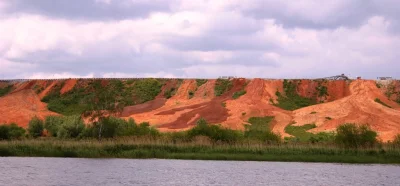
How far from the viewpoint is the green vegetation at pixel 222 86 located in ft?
397

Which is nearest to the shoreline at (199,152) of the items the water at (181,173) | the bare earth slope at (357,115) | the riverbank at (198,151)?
the riverbank at (198,151)

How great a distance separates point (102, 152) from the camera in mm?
50312

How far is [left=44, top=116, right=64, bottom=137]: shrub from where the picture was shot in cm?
7350

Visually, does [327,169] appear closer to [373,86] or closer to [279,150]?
[279,150]

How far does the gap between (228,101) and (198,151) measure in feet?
182

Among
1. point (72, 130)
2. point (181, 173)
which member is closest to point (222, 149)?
point (181, 173)

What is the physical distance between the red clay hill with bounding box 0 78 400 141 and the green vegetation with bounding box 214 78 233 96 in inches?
8.1

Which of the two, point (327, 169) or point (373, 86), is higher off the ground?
point (373, 86)

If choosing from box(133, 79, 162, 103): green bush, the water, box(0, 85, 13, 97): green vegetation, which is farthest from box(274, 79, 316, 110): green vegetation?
the water

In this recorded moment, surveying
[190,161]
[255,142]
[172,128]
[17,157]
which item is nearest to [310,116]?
[172,128]

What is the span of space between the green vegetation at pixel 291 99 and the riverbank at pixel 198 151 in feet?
188

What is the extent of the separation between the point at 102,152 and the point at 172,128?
127 ft

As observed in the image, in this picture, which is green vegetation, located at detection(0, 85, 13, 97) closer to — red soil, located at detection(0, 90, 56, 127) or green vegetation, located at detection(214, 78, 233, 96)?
red soil, located at detection(0, 90, 56, 127)

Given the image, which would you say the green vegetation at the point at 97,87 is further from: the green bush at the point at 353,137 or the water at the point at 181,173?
the water at the point at 181,173
